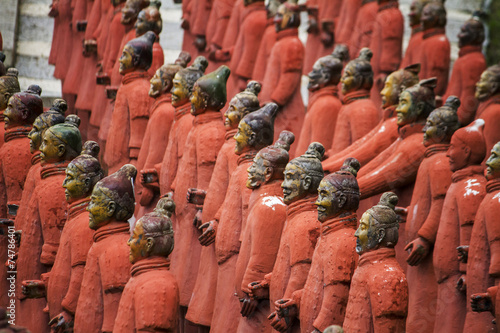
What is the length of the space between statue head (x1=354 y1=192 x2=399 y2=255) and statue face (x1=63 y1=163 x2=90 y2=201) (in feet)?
7.50

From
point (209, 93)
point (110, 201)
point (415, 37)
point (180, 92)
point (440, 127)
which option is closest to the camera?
point (110, 201)

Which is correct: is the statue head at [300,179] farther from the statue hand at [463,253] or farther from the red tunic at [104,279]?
the red tunic at [104,279]

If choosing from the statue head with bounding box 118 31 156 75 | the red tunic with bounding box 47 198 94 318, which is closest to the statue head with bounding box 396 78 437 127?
the red tunic with bounding box 47 198 94 318

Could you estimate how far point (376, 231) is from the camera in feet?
19.5

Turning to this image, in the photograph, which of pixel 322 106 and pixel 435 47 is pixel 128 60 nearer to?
pixel 322 106

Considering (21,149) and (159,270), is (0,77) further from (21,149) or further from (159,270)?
(159,270)

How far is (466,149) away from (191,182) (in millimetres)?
2229

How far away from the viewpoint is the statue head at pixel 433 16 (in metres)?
10.6

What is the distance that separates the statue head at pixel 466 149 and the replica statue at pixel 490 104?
74.2 inches

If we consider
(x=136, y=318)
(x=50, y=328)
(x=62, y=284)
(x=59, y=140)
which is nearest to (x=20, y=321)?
(x=50, y=328)

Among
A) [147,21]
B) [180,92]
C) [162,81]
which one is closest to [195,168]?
[180,92]

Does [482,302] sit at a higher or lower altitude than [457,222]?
lower

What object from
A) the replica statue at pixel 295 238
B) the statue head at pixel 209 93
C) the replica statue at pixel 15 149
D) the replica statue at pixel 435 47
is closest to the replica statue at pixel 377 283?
the replica statue at pixel 295 238

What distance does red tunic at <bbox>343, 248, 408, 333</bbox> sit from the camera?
18.9 ft
